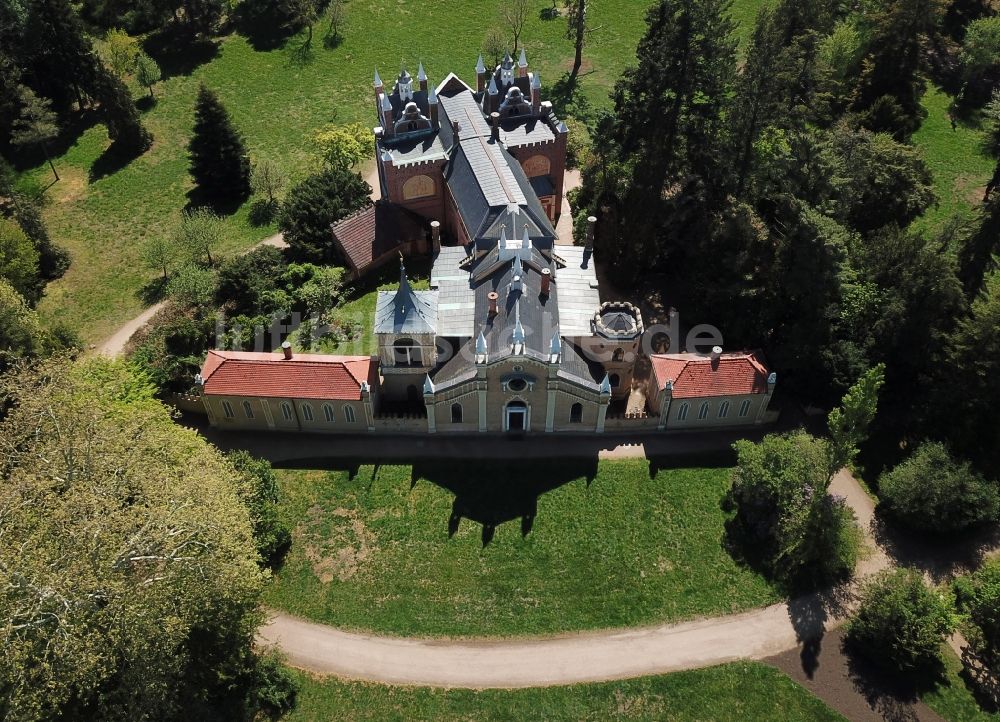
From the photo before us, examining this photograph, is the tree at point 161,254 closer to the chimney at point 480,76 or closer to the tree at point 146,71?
the chimney at point 480,76

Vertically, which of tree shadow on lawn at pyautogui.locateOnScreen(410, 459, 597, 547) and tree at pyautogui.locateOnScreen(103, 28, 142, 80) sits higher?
tree at pyautogui.locateOnScreen(103, 28, 142, 80)

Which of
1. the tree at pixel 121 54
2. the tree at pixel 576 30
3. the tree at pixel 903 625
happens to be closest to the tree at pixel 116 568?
the tree at pixel 903 625

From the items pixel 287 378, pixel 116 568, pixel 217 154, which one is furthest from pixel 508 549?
pixel 217 154

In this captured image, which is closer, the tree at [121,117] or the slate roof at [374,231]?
the slate roof at [374,231]

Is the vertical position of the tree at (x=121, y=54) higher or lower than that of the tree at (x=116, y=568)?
higher

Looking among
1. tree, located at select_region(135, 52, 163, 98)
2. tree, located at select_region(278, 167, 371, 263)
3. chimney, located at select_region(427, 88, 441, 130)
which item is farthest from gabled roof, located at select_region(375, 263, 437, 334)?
tree, located at select_region(135, 52, 163, 98)

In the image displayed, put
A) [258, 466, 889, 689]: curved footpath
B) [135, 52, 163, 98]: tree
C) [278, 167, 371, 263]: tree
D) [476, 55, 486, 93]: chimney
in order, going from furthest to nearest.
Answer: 1. [135, 52, 163, 98]: tree
2. [476, 55, 486, 93]: chimney
3. [278, 167, 371, 263]: tree
4. [258, 466, 889, 689]: curved footpath

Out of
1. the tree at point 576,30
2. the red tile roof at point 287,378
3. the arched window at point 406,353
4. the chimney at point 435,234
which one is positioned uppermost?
the tree at point 576,30

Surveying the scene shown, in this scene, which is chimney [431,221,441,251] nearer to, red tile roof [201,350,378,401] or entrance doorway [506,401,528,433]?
red tile roof [201,350,378,401]
